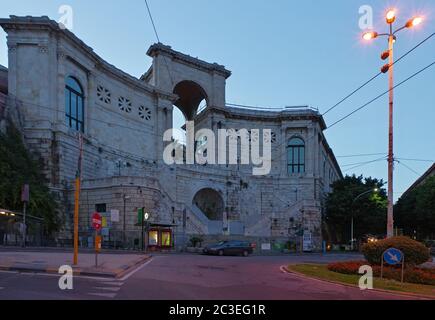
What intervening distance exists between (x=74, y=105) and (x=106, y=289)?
143ft

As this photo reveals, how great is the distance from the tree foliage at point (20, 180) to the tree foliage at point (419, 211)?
48570 millimetres

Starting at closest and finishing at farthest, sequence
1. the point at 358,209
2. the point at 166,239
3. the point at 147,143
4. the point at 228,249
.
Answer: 1. the point at 228,249
2. the point at 166,239
3. the point at 147,143
4. the point at 358,209

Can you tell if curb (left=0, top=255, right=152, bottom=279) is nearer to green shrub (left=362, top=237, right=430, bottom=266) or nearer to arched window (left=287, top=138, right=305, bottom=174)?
green shrub (left=362, top=237, right=430, bottom=266)

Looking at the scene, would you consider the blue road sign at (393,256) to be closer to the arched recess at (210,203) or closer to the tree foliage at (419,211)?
the tree foliage at (419,211)

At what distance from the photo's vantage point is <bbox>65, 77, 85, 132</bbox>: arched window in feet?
173

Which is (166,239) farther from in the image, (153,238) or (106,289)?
(106,289)

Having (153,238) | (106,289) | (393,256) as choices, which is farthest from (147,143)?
(106,289)

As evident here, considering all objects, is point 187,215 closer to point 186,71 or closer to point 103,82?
point 103,82

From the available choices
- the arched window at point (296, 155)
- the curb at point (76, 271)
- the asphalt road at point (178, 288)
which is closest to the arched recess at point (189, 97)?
the arched window at point (296, 155)

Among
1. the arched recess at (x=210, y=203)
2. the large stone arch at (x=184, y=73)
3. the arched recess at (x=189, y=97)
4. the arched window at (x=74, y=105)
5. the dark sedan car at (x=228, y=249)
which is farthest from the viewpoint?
the arched recess at (x=189, y=97)

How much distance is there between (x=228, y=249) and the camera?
137ft

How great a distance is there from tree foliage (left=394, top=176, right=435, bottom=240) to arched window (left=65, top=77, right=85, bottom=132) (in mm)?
46423

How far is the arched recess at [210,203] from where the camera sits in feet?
229

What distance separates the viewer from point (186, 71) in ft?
245
